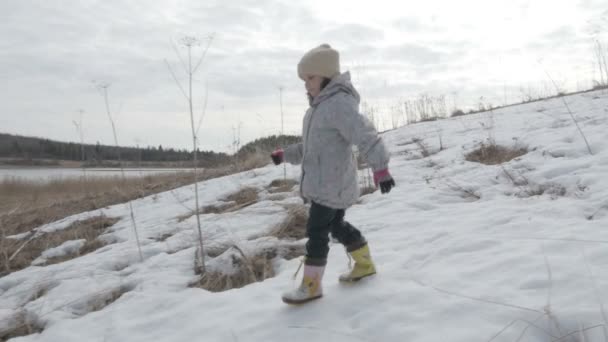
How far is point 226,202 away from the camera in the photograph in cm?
570

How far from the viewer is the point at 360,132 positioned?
6.67 feet

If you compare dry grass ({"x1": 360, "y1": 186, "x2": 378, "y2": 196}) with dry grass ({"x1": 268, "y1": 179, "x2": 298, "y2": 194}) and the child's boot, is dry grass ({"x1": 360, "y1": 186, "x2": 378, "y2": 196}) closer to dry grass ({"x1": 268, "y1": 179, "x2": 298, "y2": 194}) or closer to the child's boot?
dry grass ({"x1": 268, "y1": 179, "x2": 298, "y2": 194})

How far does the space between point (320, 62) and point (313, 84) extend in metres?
0.14

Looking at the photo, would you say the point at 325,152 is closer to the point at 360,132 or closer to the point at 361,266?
the point at 360,132

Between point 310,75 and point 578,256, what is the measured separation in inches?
66.2

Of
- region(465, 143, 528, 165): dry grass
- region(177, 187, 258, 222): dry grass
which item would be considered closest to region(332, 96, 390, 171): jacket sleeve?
region(177, 187, 258, 222): dry grass

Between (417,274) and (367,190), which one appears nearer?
(417,274)

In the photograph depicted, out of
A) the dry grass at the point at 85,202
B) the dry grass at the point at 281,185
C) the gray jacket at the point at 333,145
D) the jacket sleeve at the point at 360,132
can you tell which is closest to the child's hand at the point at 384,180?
the jacket sleeve at the point at 360,132

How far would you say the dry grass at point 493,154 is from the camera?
4.89 metres

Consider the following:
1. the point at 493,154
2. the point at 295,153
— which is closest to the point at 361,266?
the point at 295,153

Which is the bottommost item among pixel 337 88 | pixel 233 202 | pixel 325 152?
pixel 233 202

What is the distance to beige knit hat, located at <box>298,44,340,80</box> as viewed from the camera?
213 centimetres

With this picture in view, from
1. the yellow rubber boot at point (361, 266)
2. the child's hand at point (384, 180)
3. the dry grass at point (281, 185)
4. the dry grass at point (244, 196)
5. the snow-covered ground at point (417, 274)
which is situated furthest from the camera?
the dry grass at point (281, 185)

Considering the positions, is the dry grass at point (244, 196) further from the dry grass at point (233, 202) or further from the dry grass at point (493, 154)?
the dry grass at point (493, 154)
